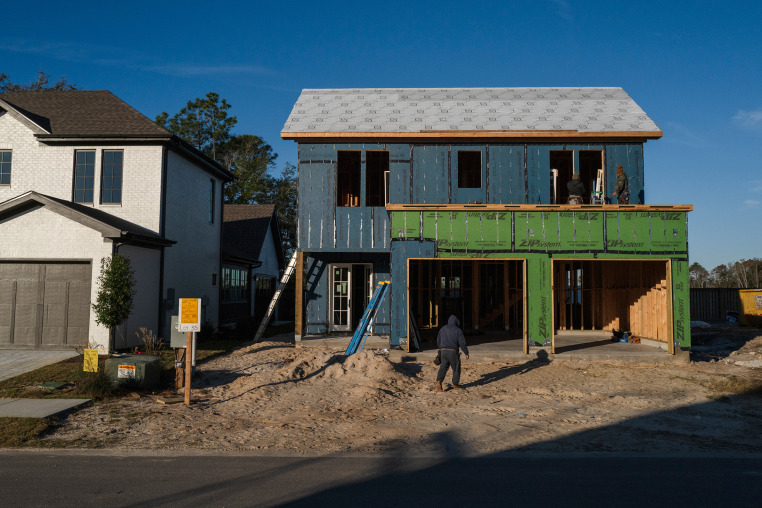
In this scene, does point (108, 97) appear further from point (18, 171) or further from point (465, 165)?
point (465, 165)

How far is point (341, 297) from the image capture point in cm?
1859

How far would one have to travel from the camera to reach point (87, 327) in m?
14.9

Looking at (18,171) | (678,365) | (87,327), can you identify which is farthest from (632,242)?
(18,171)

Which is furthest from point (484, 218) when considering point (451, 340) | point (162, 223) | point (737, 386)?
point (162, 223)

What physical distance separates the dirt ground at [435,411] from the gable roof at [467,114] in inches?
279

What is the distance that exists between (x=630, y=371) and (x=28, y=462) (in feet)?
40.3

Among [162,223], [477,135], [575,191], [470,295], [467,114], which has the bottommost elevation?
[470,295]

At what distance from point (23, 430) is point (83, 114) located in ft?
46.7

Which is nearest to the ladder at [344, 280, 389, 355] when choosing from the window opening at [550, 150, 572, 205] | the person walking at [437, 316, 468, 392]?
the person walking at [437, 316, 468, 392]

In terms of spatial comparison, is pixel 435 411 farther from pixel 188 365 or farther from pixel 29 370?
pixel 29 370

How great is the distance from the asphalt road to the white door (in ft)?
38.4

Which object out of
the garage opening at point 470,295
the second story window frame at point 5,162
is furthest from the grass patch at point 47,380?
the garage opening at point 470,295

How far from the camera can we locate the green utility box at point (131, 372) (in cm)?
1060

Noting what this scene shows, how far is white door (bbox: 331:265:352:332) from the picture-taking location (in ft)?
60.6
